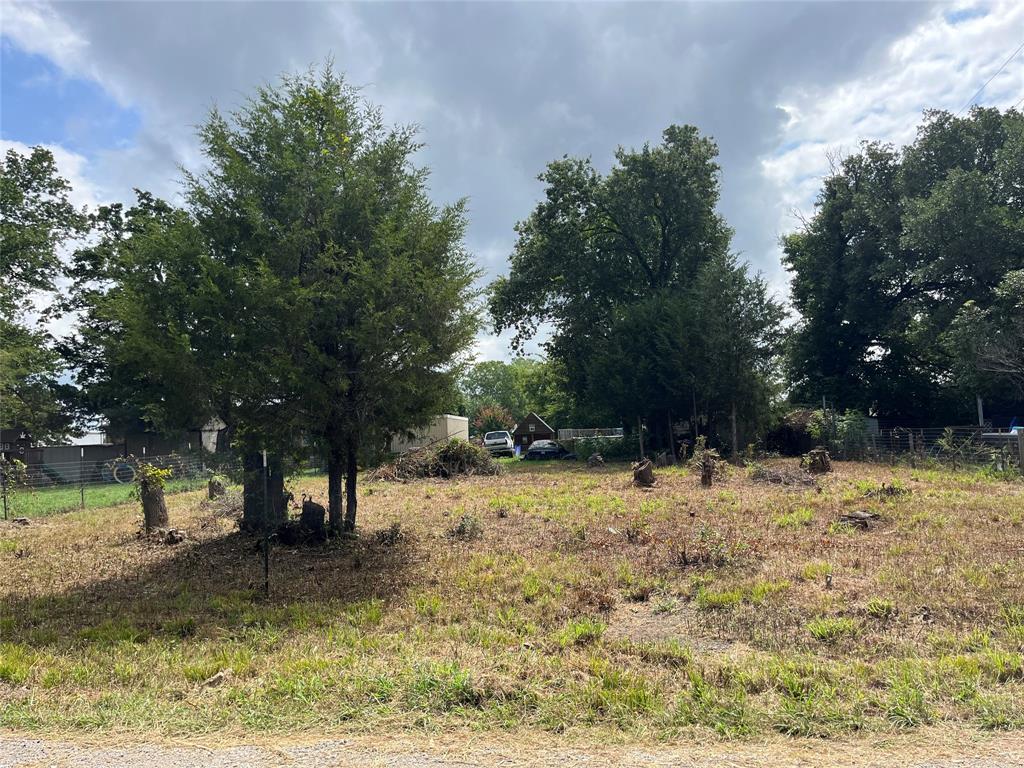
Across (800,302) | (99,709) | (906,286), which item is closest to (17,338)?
(99,709)

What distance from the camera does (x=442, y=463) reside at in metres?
22.0

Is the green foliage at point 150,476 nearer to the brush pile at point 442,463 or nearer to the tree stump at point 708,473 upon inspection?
the brush pile at point 442,463

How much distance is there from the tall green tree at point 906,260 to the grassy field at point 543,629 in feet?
60.2

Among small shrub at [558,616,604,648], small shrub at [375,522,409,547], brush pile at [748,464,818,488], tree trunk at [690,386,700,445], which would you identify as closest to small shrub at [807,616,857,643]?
small shrub at [558,616,604,648]

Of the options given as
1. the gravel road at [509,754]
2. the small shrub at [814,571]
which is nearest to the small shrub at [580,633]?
the gravel road at [509,754]

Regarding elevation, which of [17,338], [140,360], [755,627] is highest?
[17,338]

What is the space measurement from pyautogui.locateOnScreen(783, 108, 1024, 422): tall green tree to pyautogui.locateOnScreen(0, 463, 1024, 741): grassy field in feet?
60.2

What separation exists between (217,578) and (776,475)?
13.6 metres

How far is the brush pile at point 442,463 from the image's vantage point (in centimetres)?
2131

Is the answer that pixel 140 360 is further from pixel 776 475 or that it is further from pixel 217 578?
pixel 776 475

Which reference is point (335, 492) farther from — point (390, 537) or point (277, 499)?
point (390, 537)

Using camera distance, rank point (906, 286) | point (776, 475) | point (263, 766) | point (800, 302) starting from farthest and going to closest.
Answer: point (800, 302) < point (906, 286) < point (776, 475) < point (263, 766)

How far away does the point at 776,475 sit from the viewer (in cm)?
1598

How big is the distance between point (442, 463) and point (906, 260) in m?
23.4
